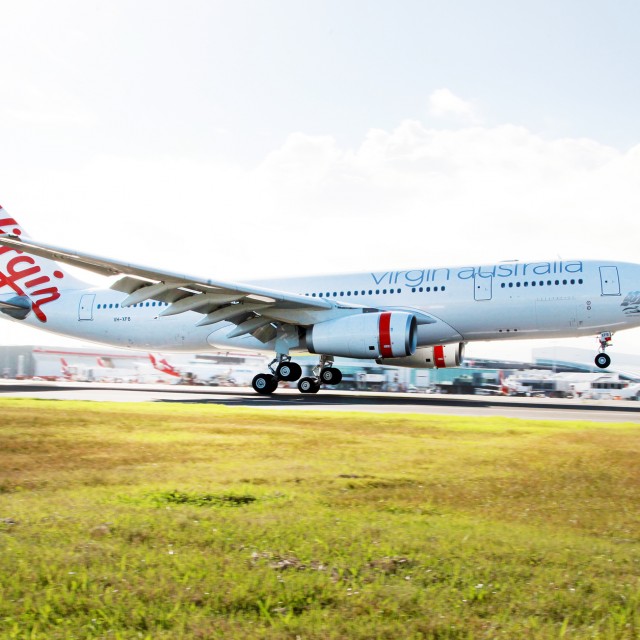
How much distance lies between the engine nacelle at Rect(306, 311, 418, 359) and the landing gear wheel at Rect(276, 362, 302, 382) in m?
1.28

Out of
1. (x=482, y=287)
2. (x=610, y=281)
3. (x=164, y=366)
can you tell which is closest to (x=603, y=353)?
(x=610, y=281)

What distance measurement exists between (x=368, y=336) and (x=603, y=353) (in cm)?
753

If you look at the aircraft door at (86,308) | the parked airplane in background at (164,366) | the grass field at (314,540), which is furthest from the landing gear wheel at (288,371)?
the parked airplane in background at (164,366)

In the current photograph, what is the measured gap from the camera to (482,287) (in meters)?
23.3

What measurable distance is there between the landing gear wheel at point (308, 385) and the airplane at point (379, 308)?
0.08 meters

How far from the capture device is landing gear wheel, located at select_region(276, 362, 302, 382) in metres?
24.7

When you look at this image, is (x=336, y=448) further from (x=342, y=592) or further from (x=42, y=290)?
(x=42, y=290)

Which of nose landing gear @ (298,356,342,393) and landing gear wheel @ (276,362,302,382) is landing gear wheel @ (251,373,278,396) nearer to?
landing gear wheel @ (276,362,302,382)

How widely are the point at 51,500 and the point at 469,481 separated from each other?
3.81m

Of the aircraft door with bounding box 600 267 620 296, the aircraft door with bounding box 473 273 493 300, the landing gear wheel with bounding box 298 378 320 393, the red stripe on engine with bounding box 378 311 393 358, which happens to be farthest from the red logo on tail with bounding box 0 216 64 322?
the aircraft door with bounding box 600 267 620 296

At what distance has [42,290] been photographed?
99.3 ft

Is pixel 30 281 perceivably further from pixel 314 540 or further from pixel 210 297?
pixel 314 540

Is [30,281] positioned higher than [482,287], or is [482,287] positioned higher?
[30,281]

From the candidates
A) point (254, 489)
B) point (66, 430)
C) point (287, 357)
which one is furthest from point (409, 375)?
point (254, 489)
